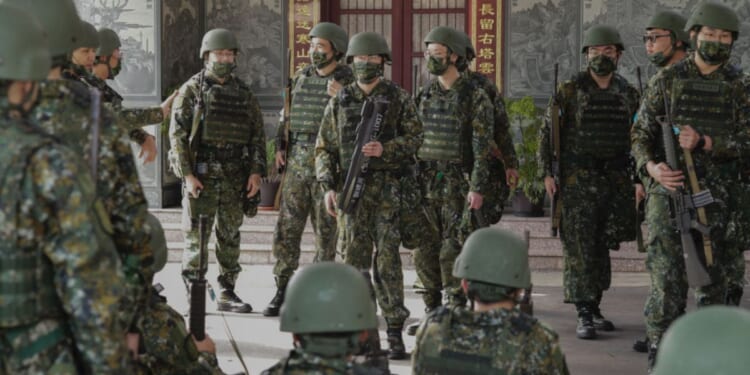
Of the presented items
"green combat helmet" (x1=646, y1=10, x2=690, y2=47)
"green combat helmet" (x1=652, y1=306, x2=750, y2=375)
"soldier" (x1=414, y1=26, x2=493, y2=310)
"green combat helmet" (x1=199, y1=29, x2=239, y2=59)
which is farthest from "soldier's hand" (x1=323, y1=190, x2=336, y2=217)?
"green combat helmet" (x1=652, y1=306, x2=750, y2=375)

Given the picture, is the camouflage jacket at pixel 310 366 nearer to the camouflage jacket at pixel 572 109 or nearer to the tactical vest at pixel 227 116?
the camouflage jacket at pixel 572 109

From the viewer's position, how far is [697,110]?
7.05 metres

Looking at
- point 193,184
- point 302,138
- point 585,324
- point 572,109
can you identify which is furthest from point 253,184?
point 585,324

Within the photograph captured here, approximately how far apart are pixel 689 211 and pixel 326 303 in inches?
138

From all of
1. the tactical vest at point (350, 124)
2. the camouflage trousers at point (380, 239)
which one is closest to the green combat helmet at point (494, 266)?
the camouflage trousers at point (380, 239)

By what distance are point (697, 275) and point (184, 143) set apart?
13.0 feet

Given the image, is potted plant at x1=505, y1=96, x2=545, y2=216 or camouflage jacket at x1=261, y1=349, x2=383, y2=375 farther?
potted plant at x1=505, y1=96, x2=545, y2=216

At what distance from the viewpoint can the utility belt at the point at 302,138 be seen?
941 cm

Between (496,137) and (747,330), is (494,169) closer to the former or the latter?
(496,137)

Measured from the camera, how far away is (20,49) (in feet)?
11.7

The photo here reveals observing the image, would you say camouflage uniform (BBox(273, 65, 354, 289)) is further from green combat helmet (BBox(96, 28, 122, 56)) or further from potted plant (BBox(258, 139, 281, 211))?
potted plant (BBox(258, 139, 281, 211))

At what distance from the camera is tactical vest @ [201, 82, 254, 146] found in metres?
9.00

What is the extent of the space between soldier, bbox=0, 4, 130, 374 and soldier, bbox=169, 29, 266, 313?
536cm

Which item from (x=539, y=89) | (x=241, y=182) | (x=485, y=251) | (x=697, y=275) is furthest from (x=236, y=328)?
(x=539, y=89)
